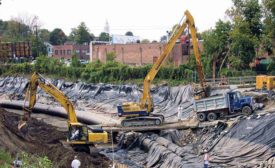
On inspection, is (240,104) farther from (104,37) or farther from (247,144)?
(104,37)

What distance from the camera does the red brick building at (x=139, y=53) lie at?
61.6 meters

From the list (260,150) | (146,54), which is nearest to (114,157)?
(260,150)

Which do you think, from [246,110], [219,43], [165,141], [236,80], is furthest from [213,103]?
[219,43]

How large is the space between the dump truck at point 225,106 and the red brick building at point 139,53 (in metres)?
28.6

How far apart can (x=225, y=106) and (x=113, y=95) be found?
71.0 feet

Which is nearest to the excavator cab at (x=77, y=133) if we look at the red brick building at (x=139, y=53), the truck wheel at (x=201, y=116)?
the truck wheel at (x=201, y=116)

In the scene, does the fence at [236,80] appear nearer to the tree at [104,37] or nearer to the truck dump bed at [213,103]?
the truck dump bed at [213,103]

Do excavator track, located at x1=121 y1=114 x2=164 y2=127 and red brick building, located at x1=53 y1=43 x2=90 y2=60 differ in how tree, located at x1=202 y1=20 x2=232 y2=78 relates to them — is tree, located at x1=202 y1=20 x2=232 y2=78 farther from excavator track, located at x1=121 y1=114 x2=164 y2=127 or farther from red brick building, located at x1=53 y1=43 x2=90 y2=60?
red brick building, located at x1=53 y1=43 x2=90 y2=60

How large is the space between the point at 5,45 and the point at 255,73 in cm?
4314

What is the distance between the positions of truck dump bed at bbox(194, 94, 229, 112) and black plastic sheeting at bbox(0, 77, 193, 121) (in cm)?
562

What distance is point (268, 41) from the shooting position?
46281 mm

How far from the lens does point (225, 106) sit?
105ft

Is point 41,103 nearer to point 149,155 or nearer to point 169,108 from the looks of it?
point 169,108

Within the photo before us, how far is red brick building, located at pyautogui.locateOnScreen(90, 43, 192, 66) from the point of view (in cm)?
6156
